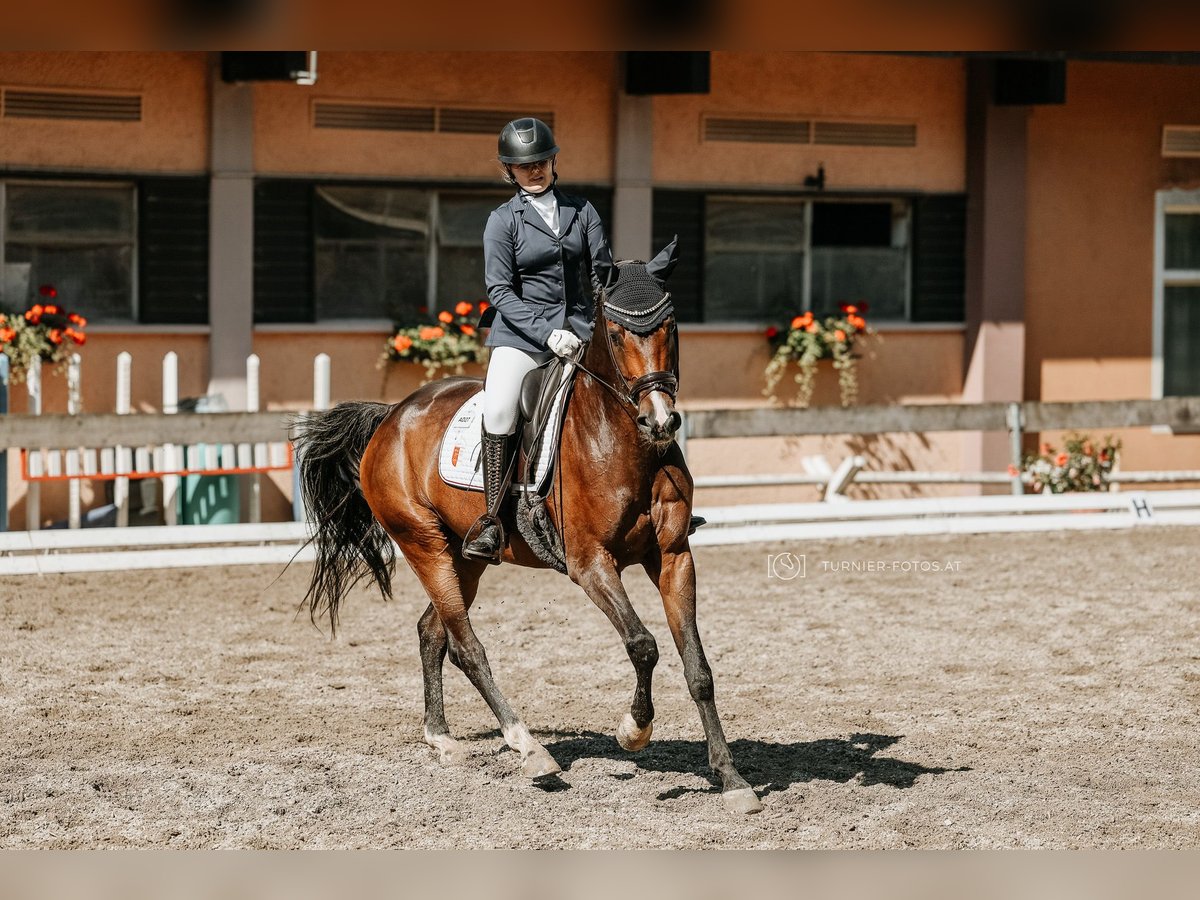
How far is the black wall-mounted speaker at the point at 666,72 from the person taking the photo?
1463 cm

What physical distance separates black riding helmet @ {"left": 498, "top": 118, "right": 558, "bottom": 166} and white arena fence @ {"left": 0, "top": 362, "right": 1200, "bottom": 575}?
5927 mm

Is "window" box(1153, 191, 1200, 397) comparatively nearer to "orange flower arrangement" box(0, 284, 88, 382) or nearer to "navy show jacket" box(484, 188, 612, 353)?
"orange flower arrangement" box(0, 284, 88, 382)

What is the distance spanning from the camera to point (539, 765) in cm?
629

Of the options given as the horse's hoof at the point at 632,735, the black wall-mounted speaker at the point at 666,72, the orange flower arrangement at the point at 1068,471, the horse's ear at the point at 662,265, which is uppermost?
the black wall-mounted speaker at the point at 666,72

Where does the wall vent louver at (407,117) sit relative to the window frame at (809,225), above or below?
above

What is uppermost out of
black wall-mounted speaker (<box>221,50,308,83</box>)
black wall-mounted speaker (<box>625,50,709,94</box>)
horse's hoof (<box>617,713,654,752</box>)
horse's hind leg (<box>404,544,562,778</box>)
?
black wall-mounted speaker (<box>625,50,709,94</box>)

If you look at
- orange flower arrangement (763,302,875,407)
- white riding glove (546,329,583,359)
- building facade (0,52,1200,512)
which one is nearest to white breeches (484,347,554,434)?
white riding glove (546,329,583,359)

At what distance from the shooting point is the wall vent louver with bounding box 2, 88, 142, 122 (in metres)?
13.5

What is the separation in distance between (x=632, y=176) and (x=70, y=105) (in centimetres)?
491

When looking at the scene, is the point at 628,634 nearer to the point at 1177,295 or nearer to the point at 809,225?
the point at 809,225

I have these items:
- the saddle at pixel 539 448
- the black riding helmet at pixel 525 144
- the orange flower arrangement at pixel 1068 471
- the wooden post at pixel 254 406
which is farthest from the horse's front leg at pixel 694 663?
the orange flower arrangement at pixel 1068 471

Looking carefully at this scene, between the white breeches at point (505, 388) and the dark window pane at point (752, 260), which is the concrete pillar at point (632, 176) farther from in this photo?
the white breeches at point (505, 388)

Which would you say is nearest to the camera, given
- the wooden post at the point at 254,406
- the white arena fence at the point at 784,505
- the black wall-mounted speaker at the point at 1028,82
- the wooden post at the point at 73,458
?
the white arena fence at the point at 784,505

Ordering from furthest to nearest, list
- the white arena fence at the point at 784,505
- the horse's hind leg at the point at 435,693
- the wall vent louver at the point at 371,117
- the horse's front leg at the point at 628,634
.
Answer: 1. the wall vent louver at the point at 371,117
2. the white arena fence at the point at 784,505
3. the horse's hind leg at the point at 435,693
4. the horse's front leg at the point at 628,634
